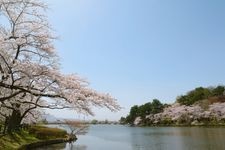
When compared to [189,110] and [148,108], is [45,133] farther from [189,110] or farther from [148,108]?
[148,108]

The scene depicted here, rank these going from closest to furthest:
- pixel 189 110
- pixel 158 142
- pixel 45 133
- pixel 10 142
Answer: pixel 10 142 → pixel 158 142 → pixel 45 133 → pixel 189 110

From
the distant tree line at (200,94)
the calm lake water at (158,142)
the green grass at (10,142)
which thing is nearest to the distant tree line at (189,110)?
the distant tree line at (200,94)

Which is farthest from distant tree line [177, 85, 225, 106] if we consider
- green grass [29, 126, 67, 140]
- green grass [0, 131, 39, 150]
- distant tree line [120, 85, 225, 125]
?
green grass [0, 131, 39, 150]

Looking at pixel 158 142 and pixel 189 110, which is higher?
pixel 189 110

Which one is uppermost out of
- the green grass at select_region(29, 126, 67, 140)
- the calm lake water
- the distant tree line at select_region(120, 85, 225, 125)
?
the distant tree line at select_region(120, 85, 225, 125)

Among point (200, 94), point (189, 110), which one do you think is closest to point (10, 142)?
point (189, 110)

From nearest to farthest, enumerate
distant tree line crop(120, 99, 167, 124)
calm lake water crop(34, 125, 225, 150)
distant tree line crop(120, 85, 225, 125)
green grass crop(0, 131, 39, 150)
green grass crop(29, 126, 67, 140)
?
green grass crop(0, 131, 39, 150) → calm lake water crop(34, 125, 225, 150) → green grass crop(29, 126, 67, 140) → distant tree line crop(120, 85, 225, 125) → distant tree line crop(120, 99, 167, 124)

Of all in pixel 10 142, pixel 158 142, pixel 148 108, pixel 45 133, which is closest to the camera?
pixel 10 142

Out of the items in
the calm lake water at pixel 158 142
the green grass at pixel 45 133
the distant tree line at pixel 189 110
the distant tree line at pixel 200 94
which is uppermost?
the distant tree line at pixel 200 94

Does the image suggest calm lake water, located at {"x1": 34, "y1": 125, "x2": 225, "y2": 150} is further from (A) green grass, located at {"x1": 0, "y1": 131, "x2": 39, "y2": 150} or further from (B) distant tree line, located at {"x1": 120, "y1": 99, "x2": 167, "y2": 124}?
(B) distant tree line, located at {"x1": 120, "y1": 99, "x2": 167, "y2": 124}

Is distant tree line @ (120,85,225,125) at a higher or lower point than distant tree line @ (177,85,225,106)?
lower

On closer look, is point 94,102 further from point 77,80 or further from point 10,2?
point 10,2

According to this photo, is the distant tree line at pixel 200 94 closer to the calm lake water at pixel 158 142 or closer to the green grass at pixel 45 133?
the calm lake water at pixel 158 142

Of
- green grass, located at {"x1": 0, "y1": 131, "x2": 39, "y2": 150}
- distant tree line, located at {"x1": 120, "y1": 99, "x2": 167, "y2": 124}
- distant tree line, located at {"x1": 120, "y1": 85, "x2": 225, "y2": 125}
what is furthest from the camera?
distant tree line, located at {"x1": 120, "y1": 99, "x2": 167, "y2": 124}
